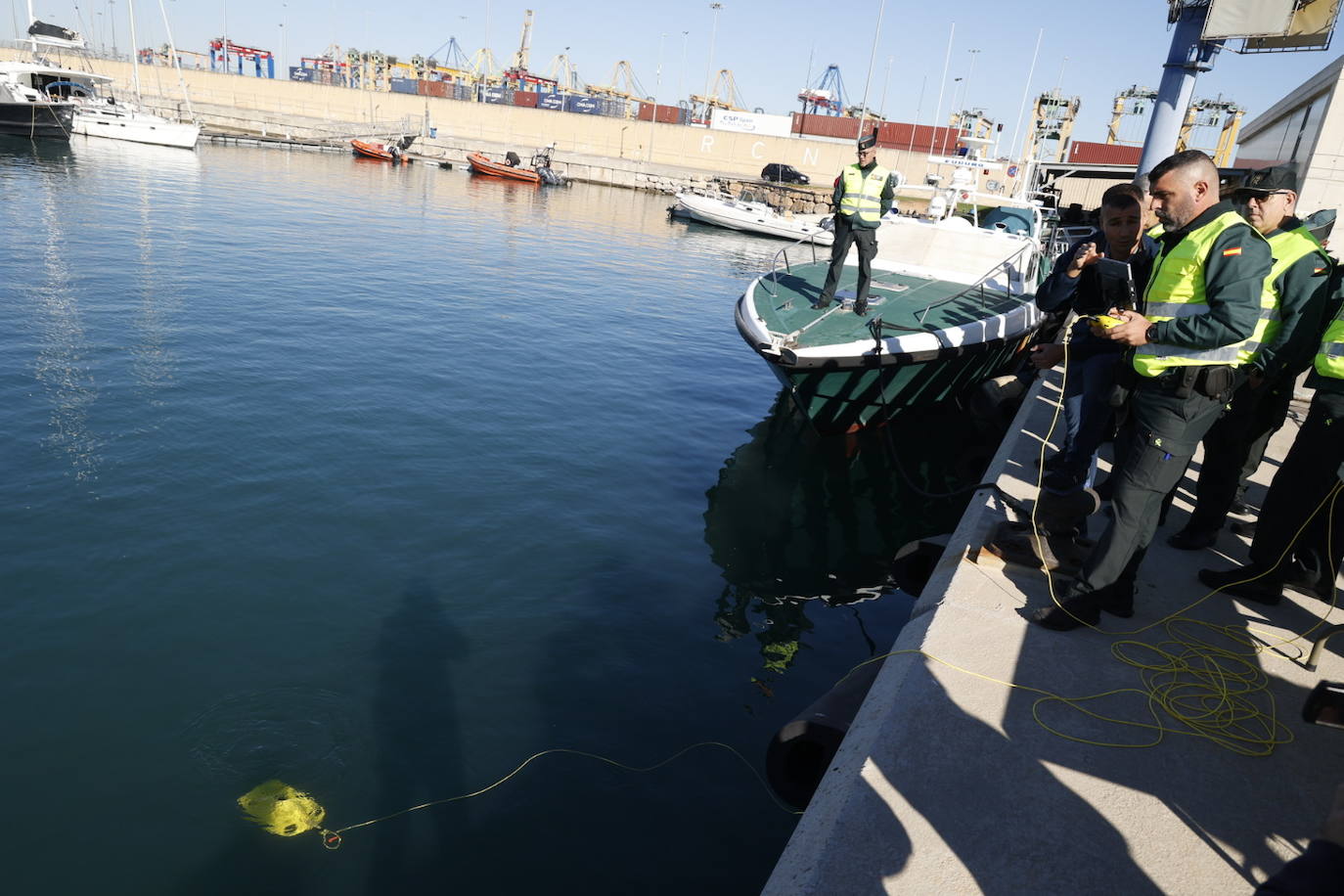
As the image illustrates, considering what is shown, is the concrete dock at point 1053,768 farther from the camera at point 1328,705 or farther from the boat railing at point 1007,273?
the boat railing at point 1007,273

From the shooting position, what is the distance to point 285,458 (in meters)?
7.78

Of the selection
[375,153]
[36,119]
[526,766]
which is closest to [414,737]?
[526,766]

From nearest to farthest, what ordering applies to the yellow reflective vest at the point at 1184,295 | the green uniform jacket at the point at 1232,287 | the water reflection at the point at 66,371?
1. the green uniform jacket at the point at 1232,287
2. the yellow reflective vest at the point at 1184,295
3. the water reflection at the point at 66,371

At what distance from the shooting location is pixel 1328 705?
2.94m

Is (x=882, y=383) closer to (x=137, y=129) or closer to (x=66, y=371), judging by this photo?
(x=66, y=371)

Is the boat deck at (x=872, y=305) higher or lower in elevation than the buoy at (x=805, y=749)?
higher

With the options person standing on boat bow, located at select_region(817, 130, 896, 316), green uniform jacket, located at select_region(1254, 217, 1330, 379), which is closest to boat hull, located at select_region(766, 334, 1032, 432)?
person standing on boat bow, located at select_region(817, 130, 896, 316)

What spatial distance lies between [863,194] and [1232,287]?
19.7 ft

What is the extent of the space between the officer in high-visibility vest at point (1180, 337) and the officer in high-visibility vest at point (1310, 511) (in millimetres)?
649

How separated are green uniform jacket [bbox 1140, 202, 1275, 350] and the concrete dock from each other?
1520mm

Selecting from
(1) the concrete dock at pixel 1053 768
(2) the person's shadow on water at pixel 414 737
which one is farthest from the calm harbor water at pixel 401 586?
(1) the concrete dock at pixel 1053 768

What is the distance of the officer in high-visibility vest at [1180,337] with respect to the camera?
3.31 meters

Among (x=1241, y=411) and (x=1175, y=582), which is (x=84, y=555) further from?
(x=1241, y=411)

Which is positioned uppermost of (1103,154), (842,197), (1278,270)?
(1103,154)
